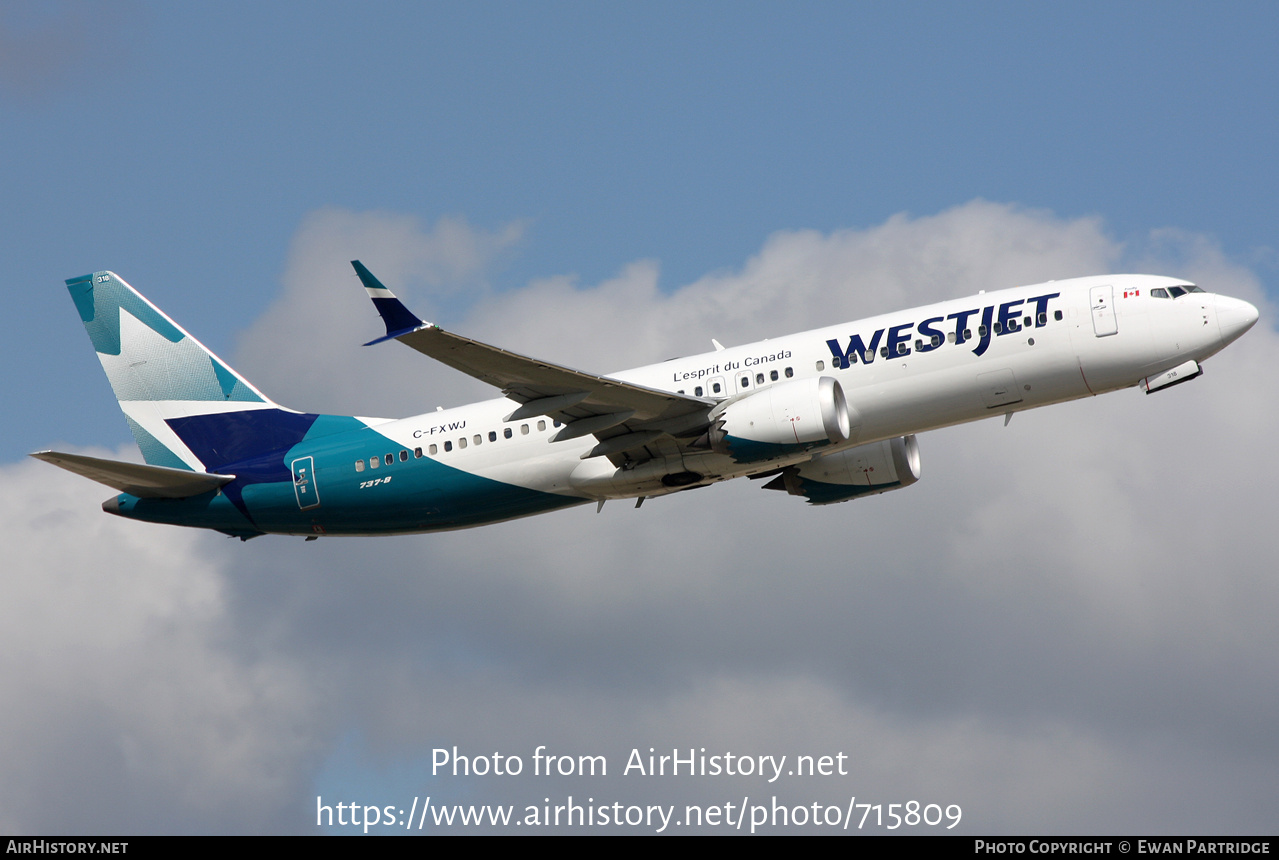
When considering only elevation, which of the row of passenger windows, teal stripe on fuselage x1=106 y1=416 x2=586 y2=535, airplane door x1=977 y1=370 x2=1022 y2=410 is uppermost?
airplane door x1=977 y1=370 x2=1022 y2=410

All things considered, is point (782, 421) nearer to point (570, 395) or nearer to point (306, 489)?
point (570, 395)

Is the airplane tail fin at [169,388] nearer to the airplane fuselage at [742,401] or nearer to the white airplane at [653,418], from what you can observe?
the white airplane at [653,418]

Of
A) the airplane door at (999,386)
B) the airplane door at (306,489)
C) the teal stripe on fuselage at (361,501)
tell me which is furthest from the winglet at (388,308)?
the airplane door at (999,386)

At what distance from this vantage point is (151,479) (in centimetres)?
4288

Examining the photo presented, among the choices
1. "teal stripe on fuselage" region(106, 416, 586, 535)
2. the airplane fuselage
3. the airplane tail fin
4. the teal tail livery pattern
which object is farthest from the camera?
the airplane tail fin

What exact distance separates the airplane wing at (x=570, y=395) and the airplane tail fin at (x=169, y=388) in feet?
35.5

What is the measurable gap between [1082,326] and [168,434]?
2990 cm

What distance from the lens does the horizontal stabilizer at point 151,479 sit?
41312 mm

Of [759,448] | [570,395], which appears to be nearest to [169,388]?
[570,395]

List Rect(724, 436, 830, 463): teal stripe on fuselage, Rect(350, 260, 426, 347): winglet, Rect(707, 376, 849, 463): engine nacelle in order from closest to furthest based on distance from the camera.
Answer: Rect(350, 260, 426, 347): winglet, Rect(707, 376, 849, 463): engine nacelle, Rect(724, 436, 830, 463): teal stripe on fuselage

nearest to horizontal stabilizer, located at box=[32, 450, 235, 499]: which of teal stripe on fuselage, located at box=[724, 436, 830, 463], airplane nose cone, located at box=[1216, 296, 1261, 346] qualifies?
teal stripe on fuselage, located at box=[724, 436, 830, 463]

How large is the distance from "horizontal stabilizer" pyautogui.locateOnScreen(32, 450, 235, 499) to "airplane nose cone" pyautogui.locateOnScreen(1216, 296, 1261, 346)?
30.3 m

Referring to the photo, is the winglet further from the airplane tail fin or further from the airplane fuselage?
the airplane tail fin

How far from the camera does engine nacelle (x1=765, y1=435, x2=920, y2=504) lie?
4600 centimetres
